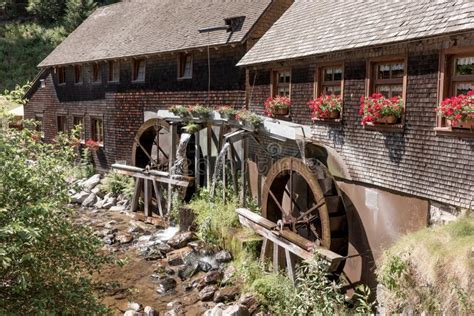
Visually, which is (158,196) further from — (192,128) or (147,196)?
(192,128)

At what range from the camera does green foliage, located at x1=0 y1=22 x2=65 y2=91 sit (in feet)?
114

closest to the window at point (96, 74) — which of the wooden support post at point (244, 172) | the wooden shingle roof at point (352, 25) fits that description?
the wooden shingle roof at point (352, 25)

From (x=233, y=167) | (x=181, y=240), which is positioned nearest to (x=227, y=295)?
(x=181, y=240)

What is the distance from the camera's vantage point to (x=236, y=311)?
28.3 ft

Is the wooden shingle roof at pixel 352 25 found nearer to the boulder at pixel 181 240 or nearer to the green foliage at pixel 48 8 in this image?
the boulder at pixel 181 240

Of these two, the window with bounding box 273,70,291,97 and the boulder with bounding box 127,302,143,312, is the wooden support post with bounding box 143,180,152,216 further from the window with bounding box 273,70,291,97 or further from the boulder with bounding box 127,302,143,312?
the boulder with bounding box 127,302,143,312

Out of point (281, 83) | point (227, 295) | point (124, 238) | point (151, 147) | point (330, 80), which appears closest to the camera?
point (227, 295)

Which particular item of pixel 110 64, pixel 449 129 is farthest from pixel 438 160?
pixel 110 64

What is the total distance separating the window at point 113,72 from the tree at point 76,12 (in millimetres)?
21098

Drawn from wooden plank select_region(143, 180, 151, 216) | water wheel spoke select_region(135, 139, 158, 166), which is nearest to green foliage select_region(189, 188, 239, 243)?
wooden plank select_region(143, 180, 151, 216)

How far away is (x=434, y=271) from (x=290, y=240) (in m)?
3.70

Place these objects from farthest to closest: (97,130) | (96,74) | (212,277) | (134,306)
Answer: (97,130)
(96,74)
(212,277)
(134,306)

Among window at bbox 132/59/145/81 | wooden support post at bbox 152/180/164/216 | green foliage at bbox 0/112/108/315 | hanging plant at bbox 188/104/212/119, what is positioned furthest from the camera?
window at bbox 132/59/145/81

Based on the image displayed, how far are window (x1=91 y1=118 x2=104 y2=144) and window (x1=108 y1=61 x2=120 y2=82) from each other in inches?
83.1
